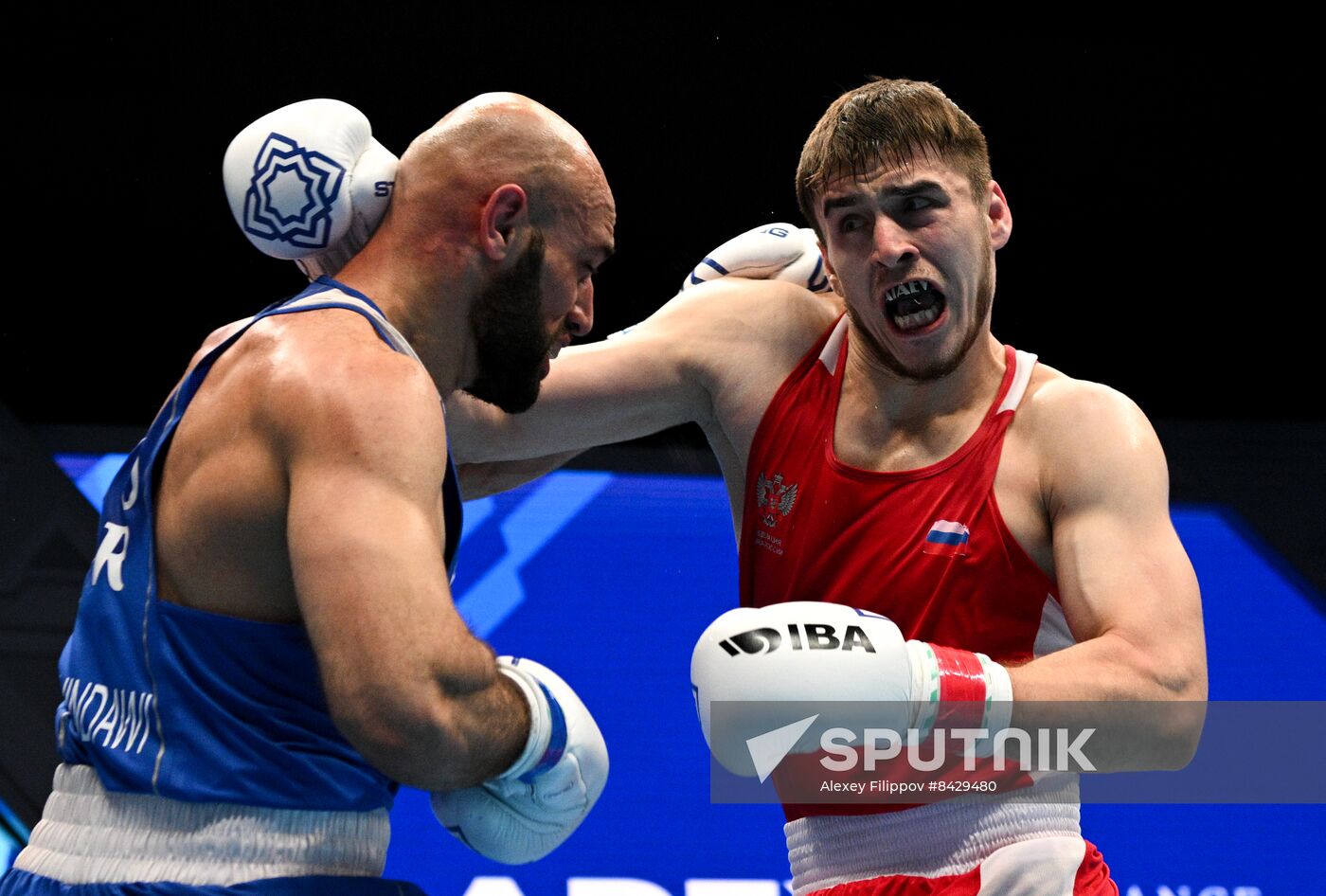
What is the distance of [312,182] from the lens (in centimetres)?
209

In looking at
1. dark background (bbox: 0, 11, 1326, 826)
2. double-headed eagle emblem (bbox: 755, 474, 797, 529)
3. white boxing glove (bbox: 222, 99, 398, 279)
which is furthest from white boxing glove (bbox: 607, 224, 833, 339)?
dark background (bbox: 0, 11, 1326, 826)

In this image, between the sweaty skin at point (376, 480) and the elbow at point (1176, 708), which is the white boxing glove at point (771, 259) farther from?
the elbow at point (1176, 708)

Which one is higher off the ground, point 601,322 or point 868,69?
point 868,69

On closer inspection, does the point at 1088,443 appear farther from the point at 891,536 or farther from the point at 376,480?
the point at 376,480

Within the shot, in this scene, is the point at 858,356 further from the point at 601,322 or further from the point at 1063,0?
the point at 1063,0

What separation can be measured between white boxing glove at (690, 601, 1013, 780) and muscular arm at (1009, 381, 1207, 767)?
121 millimetres

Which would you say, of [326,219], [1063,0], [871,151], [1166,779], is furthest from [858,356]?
[1063,0]

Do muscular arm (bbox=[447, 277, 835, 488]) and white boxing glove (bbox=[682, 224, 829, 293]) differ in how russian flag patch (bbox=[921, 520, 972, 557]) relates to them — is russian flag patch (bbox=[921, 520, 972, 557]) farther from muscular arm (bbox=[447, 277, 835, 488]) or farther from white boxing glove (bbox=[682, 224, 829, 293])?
white boxing glove (bbox=[682, 224, 829, 293])

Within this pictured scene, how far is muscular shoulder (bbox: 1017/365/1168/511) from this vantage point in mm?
2264

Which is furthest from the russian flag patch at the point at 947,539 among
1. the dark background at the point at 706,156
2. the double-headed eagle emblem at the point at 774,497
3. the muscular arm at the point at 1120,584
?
the dark background at the point at 706,156

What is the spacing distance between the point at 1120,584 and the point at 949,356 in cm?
50

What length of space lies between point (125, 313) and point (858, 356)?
7.52 feet

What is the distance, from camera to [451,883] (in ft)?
11.4

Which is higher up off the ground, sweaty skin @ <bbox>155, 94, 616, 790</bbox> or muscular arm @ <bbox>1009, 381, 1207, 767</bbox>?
muscular arm @ <bbox>1009, 381, 1207, 767</bbox>
